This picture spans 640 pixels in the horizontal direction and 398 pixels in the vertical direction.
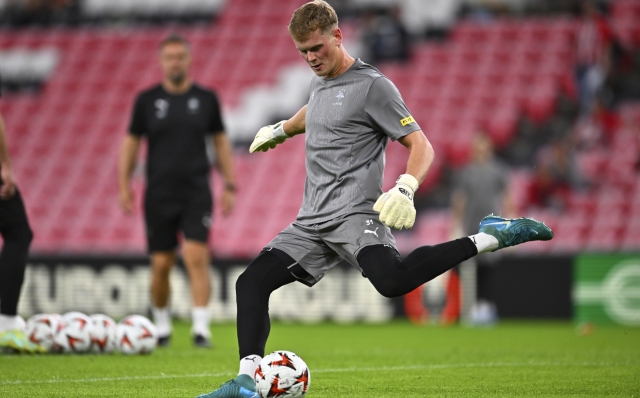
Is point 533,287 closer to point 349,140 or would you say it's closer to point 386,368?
point 386,368

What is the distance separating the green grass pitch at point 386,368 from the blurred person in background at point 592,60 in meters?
6.11

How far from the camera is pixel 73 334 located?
7418 mm

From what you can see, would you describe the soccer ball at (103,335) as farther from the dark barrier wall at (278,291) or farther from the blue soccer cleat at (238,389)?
the dark barrier wall at (278,291)

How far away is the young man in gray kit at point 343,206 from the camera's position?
4.86m

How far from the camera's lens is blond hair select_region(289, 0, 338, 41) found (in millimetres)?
4871

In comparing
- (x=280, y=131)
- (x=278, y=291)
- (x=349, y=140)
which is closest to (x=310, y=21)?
(x=349, y=140)

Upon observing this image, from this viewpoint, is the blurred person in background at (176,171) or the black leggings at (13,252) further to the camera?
the blurred person in background at (176,171)

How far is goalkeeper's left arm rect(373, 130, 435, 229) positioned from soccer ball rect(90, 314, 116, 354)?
11.2 feet

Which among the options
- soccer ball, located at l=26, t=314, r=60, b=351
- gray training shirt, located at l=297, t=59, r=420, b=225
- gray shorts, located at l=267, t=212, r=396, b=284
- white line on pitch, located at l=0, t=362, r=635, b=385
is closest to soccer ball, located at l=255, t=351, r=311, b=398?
gray shorts, located at l=267, t=212, r=396, b=284

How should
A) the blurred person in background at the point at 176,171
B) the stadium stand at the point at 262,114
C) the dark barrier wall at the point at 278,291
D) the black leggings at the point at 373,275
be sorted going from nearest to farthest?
the black leggings at the point at 373,275
the blurred person in background at the point at 176,171
the dark barrier wall at the point at 278,291
the stadium stand at the point at 262,114

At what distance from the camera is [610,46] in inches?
608

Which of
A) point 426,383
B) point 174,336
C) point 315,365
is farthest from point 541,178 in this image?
point 426,383

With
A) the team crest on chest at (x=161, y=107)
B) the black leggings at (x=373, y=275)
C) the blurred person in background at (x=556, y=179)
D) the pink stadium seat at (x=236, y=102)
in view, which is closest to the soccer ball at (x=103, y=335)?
the team crest on chest at (x=161, y=107)

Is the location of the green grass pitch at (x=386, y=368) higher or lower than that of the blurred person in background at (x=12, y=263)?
lower
